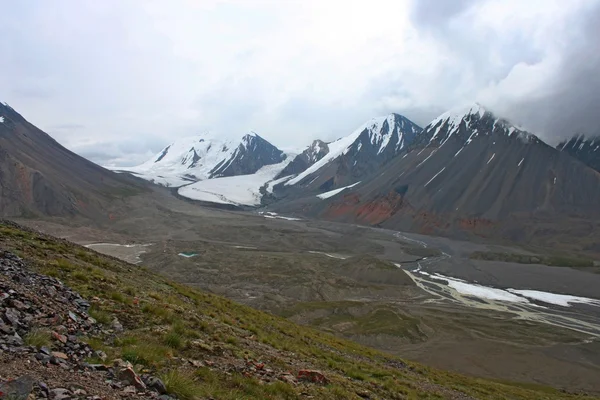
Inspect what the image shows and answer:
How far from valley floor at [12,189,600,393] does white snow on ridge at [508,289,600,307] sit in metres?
0.43

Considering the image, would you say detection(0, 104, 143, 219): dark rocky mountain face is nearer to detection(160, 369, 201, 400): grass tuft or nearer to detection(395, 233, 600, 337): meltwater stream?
detection(395, 233, 600, 337): meltwater stream

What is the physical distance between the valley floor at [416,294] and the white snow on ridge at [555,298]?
425mm

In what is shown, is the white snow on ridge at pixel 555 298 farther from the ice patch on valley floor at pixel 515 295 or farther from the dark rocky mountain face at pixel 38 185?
the dark rocky mountain face at pixel 38 185

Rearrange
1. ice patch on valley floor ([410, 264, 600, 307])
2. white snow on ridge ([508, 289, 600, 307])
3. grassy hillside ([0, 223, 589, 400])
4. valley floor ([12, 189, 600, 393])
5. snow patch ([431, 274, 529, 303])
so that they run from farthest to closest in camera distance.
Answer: snow patch ([431, 274, 529, 303]) < ice patch on valley floor ([410, 264, 600, 307]) < white snow on ridge ([508, 289, 600, 307]) < valley floor ([12, 189, 600, 393]) < grassy hillside ([0, 223, 589, 400])

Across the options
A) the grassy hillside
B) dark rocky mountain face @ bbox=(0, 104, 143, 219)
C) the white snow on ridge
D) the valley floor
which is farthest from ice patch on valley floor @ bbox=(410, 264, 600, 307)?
dark rocky mountain face @ bbox=(0, 104, 143, 219)

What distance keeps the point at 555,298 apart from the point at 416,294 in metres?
28.3

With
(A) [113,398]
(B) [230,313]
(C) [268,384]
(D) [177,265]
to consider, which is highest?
(A) [113,398]

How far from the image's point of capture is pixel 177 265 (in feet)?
280

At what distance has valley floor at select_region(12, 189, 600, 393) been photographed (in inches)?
1911

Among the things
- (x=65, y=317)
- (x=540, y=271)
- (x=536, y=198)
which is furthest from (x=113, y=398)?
(x=536, y=198)

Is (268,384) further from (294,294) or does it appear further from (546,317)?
(546,317)

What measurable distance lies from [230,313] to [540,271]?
4127 inches

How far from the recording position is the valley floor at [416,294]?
48531 millimetres

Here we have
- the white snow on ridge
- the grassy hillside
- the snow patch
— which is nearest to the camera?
the grassy hillside
